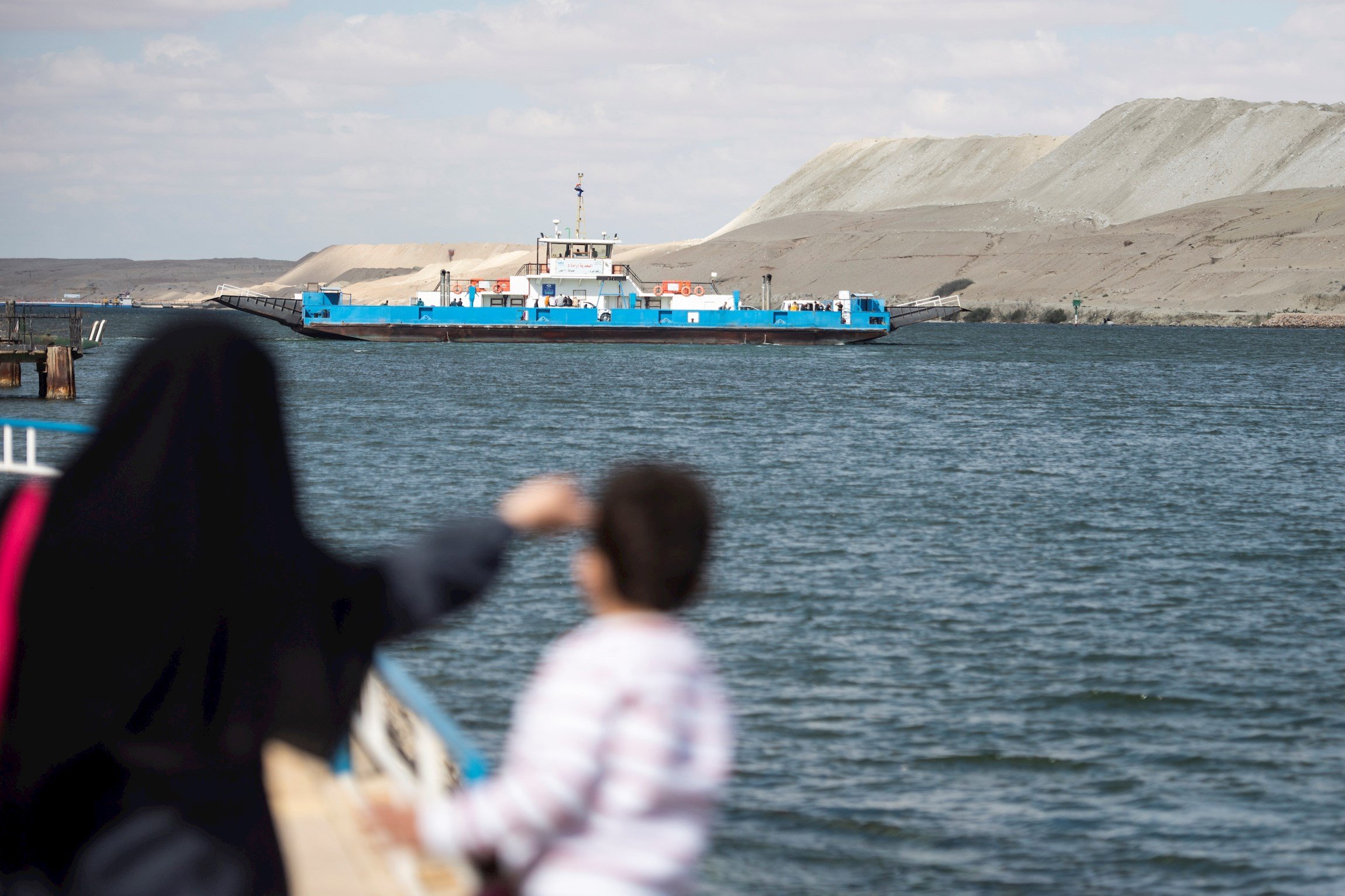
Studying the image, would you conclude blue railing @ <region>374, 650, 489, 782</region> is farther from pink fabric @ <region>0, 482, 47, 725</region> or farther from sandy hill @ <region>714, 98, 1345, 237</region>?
sandy hill @ <region>714, 98, 1345, 237</region>

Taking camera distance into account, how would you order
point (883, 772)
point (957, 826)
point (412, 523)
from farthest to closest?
1. point (412, 523)
2. point (883, 772)
3. point (957, 826)

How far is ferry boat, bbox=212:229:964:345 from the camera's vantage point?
61688 millimetres

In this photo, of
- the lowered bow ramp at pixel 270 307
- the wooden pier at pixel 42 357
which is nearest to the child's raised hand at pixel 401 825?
the wooden pier at pixel 42 357

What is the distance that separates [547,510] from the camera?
7.70 feet

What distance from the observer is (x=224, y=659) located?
2020mm

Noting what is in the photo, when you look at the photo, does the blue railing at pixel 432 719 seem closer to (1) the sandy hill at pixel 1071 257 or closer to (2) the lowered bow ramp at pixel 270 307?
(2) the lowered bow ramp at pixel 270 307

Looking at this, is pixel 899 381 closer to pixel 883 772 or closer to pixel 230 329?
pixel 883 772

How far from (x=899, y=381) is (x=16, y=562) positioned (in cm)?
4813

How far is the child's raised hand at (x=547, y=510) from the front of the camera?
2.35 metres

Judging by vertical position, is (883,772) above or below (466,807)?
below

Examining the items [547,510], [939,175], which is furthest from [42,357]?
[939,175]

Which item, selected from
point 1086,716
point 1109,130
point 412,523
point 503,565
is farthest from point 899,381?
point 1109,130

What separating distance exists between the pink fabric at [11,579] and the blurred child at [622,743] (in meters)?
0.67

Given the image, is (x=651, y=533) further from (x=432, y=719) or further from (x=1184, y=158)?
(x=1184, y=158)
